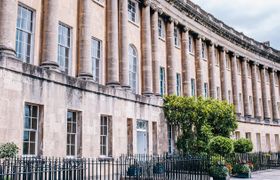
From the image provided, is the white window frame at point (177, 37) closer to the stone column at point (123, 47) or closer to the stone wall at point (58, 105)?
the stone column at point (123, 47)

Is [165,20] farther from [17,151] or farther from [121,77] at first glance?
[17,151]

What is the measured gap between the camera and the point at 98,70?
20656 mm

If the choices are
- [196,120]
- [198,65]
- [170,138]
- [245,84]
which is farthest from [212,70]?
[170,138]

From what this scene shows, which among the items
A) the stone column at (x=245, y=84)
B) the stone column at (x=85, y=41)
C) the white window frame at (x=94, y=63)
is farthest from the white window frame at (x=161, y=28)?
the stone column at (x=245, y=84)

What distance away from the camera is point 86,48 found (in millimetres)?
18891

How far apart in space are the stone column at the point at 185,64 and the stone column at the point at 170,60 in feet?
7.08

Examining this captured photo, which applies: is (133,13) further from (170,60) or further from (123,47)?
(170,60)

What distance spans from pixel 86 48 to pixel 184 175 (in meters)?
8.65

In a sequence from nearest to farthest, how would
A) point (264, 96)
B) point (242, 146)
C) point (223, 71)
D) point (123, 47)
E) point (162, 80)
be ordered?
point (123, 47)
point (242, 146)
point (162, 80)
point (223, 71)
point (264, 96)

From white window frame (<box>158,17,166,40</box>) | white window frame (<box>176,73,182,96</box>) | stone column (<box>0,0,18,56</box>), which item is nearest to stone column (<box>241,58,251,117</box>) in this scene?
white window frame (<box>176,73,182,96</box>)

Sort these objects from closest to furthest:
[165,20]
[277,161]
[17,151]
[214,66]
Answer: [17,151]
[165,20]
[277,161]
[214,66]

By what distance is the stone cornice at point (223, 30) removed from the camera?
30375 mm

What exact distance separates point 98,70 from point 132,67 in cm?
400

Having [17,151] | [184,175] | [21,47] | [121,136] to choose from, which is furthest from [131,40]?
[17,151]
